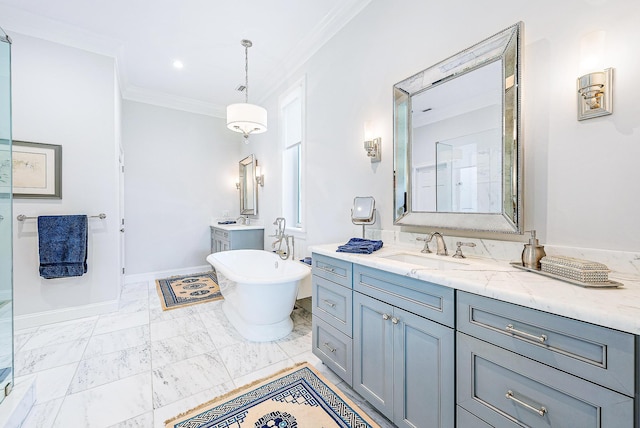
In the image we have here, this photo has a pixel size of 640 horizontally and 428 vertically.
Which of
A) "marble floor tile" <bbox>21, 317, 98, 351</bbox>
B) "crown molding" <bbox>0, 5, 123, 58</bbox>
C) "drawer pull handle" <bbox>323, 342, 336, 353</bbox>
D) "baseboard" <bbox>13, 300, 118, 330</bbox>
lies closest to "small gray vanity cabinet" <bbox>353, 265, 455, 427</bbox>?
"drawer pull handle" <bbox>323, 342, 336, 353</bbox>

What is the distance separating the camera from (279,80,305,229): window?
12.1 feet

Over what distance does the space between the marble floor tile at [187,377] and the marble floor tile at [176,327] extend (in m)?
0.56

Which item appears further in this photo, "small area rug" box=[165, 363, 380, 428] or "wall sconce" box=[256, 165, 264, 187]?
"wall sconce" box=[256, 165, 264, 187]

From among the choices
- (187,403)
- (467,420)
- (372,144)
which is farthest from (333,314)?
(372,144)

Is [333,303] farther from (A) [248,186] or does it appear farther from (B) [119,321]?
(A) [248,186]

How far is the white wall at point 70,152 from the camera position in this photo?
2.78 meters

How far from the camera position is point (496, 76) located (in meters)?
1.50

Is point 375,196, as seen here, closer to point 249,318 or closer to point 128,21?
point 249,318

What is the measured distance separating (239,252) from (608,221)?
11.6 ft

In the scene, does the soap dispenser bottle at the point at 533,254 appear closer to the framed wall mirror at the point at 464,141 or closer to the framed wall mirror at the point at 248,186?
the framed wall mirror at the point at 464,141

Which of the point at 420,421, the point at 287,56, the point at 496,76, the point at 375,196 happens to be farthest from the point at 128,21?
the point at 420,421

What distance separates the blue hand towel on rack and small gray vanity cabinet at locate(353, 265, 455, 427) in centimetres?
308

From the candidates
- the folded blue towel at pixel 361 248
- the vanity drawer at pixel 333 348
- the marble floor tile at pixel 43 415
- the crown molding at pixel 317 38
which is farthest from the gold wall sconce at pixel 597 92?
the marble floor tile at pixel 43 415

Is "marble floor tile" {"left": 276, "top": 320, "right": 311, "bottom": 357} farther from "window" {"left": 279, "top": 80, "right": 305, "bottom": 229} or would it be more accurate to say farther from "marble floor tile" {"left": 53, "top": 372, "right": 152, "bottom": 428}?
"window" {"left": 279, "top": 80, "right": 305, "bottom": 229}
